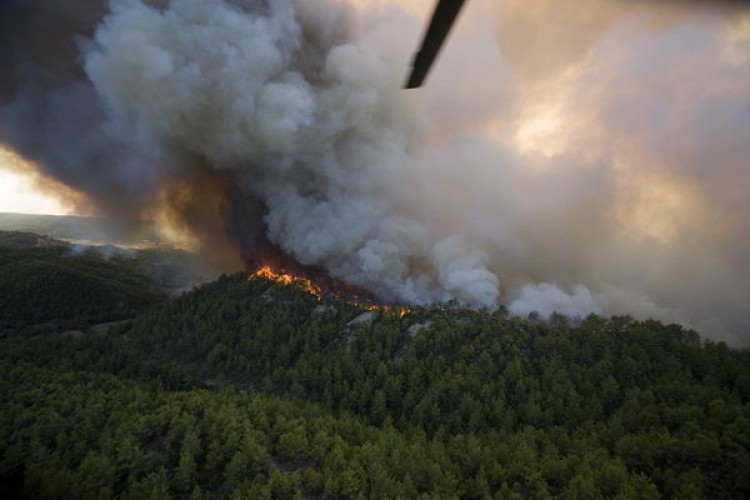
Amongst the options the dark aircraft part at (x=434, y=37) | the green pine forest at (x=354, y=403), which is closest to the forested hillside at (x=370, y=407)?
the green pine forest at (x=354, y=403)

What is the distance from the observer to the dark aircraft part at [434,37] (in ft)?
14.3

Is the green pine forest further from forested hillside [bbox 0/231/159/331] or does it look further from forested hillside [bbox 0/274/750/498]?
forested hillside [bbox 0/231/159/331]

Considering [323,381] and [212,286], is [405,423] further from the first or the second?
[212,286]

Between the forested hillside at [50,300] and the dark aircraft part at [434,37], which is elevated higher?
the forested hillside at [50,300]

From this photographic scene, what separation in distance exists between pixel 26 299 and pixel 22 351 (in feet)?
233

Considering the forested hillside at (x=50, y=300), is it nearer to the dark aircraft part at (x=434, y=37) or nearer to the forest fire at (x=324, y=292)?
the forest fire at (x=324, y=292)

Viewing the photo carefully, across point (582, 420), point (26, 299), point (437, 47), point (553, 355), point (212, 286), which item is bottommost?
point (582, 420)

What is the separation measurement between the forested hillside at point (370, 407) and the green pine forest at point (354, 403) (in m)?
0.41

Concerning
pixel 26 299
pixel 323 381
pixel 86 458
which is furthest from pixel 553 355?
pixel 26 299

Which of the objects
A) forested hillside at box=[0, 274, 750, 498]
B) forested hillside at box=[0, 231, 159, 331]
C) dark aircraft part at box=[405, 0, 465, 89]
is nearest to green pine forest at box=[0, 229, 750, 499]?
forested hillside at box=[0, 274, 750, 498]

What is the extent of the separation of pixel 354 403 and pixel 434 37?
110m

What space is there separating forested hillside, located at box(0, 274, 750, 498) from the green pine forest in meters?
0.41

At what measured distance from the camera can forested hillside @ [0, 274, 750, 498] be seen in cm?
5972

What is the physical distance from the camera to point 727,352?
11356cm
